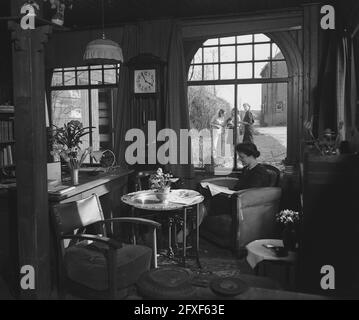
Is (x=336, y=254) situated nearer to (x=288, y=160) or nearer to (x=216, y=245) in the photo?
(x=216, y=245)

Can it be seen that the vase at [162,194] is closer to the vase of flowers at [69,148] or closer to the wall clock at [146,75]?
the vase of flowers at [69,148]

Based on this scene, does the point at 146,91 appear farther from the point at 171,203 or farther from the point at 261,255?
the point at 261,255

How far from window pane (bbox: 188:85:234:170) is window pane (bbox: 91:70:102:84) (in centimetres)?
153

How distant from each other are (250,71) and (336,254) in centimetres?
337

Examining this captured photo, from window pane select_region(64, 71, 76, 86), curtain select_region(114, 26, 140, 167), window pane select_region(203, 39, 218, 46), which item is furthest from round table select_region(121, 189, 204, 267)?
window pane select_region(64, 71, 76, 86)

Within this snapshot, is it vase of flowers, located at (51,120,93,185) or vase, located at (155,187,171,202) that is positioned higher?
vase of flowers, located at (51,120,93,185)

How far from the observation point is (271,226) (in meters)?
4.44

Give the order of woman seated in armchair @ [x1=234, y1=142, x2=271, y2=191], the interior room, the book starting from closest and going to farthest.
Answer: the interior room < the book < woman seated in armchair @ [x1=234, y1=142, x2=271, y2=191]

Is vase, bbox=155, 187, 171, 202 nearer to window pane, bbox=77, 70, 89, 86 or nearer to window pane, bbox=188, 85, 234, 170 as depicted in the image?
window pane, bbox=188, 85, 234, 170

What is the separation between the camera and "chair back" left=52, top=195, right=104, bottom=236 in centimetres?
306

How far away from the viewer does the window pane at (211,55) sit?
5.86 meters

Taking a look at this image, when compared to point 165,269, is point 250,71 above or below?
above

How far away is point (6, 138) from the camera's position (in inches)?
223
